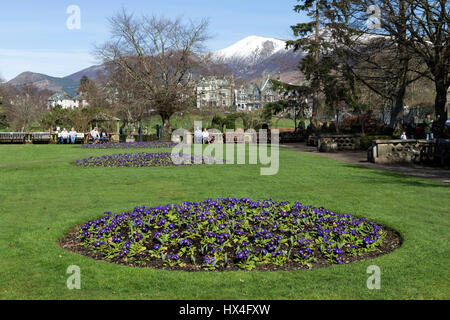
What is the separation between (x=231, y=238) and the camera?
6.44 metres

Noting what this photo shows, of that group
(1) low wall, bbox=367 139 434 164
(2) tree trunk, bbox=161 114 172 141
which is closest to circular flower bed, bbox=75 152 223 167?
(1) low wall, bbox=367 139 434 164

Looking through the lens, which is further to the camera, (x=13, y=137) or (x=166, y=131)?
(x=166, y=131)

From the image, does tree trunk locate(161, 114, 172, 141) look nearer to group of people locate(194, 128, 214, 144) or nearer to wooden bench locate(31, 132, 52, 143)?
group of people locate(194, 128, 214, 144)

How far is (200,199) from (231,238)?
3404 mm

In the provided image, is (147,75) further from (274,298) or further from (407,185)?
(274,298)

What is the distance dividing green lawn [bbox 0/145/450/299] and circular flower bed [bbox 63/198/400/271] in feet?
1.12

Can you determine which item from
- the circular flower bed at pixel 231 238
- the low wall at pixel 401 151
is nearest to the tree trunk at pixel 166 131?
the low wall at pixel 401 151

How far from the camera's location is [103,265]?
17.9 ft

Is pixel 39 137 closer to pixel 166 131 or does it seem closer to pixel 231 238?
pixel 166 131

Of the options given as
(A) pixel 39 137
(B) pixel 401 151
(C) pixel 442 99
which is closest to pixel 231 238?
(B) pixel 401 151

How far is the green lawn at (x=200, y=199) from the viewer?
15.3ft

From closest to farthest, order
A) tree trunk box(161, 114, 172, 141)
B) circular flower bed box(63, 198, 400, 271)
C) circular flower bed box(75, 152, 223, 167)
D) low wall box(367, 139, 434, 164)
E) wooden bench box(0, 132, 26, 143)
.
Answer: circular flower bed box(63, 198, 400, 271)
circular flower bed box(75, 152, 223, 167)
low wall box(367, 139, 434, 164)
wooden bench box(0, 132, 26, 143)
tree trunk box(161, 114, 172, 141)

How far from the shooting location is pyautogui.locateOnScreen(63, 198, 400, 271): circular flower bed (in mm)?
5671

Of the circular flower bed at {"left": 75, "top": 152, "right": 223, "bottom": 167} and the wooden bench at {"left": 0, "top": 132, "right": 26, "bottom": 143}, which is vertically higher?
the wooden bench at {"left": 0, "top": 132, "right": 26, "bottom": 143}
